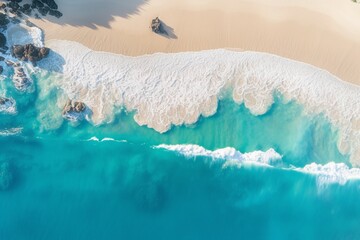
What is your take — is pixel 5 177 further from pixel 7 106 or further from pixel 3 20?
pixel 3 20

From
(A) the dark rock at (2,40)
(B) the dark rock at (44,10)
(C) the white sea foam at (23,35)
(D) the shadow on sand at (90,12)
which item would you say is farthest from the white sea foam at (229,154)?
(A) the dark rock at (2,40)

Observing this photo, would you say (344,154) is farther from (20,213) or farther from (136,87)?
(20,213)

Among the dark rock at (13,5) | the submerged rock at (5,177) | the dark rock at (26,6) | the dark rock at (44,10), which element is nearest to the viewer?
the submerged rock at (5,177)

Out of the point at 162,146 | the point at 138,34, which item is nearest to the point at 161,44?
the point at 138,34

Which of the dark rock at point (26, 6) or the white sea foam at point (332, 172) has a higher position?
the dark rock at point (26, 6)

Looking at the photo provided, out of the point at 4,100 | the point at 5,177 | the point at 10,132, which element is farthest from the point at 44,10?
the point at 5,177

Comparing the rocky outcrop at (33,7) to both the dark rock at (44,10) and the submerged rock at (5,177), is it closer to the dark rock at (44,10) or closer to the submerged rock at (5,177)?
the dark rock at (44,10)
